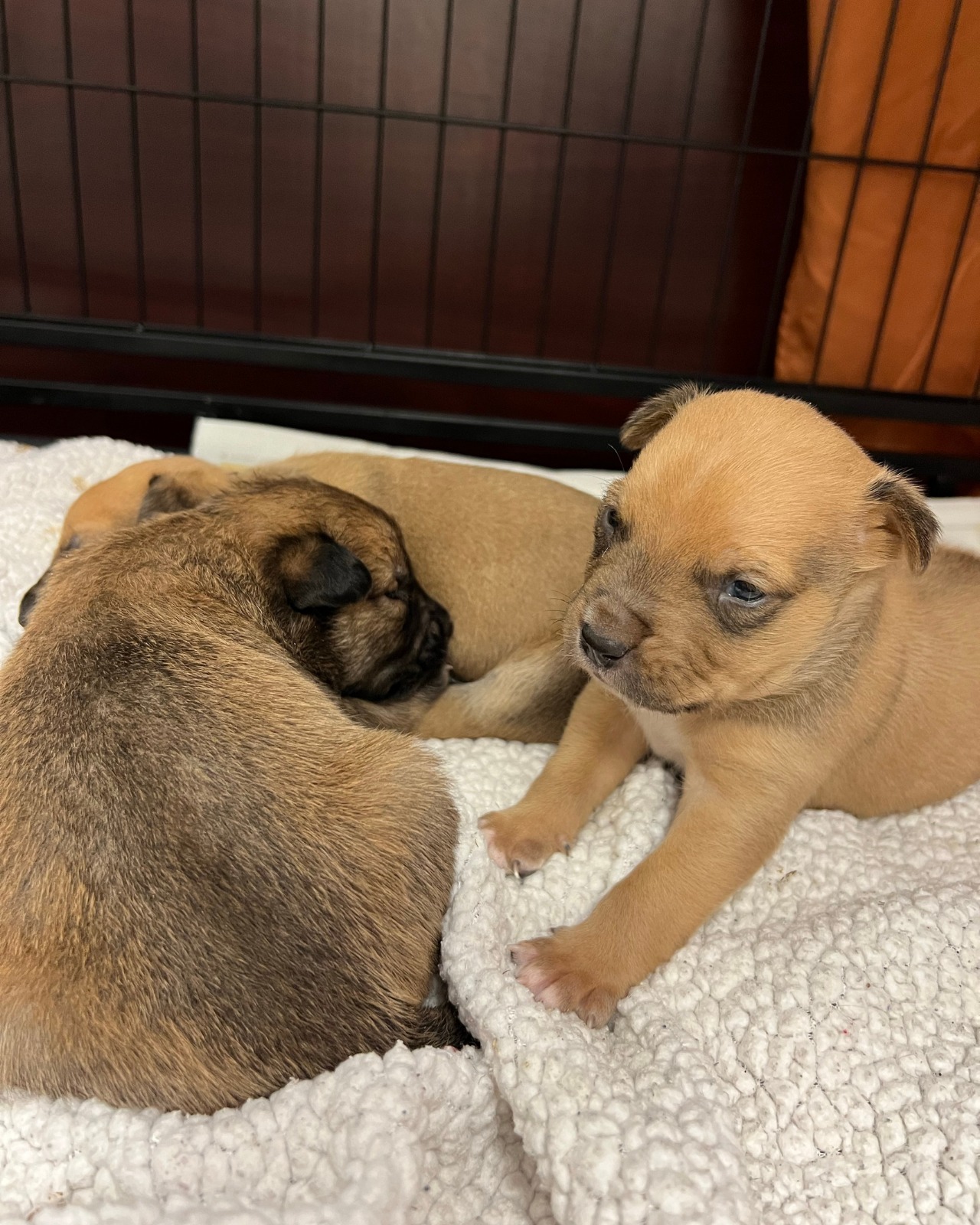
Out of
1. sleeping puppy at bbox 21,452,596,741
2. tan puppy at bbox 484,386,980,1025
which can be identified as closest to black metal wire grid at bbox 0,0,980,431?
sleeping puppy at bbox 21,452,596,741

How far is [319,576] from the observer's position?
7.08 feet

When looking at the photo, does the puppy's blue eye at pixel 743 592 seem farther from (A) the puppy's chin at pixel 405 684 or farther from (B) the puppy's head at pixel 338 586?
(A) the puppy's chin at pixel 405 684

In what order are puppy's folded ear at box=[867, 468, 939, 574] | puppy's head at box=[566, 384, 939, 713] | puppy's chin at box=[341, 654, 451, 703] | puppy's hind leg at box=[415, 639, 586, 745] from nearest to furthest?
puppy's head at box=[566, 384, 939, 713], puppy's folded ear at box=[867, 468, 939, 574], puppy's chin at box=[341, 654, 451, 703], puppy's hind leg at box=[415, 639, 586, 745]

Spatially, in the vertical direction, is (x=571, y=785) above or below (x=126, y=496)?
below

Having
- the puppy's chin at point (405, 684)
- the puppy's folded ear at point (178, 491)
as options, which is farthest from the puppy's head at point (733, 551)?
the puppy's folded ear at point (178, 491)

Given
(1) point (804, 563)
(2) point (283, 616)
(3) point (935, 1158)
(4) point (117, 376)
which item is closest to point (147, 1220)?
(2) point (283, 616)

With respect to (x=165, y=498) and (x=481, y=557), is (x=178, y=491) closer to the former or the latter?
(x=165, y=498)

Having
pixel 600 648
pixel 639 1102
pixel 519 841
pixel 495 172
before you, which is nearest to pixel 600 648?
pixel 600 648

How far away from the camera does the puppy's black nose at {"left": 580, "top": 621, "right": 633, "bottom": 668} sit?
5.89 feet

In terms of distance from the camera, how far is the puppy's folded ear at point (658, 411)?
2248 mm

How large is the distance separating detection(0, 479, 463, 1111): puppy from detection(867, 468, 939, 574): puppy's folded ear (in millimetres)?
1029

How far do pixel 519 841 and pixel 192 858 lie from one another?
852 millimetres

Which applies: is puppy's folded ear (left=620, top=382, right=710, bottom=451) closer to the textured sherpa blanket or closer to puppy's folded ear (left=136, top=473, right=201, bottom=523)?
the textured sherpa blanket

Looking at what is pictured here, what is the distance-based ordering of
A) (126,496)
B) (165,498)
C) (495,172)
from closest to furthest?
(165,498)
(126,496)
(495,172)
